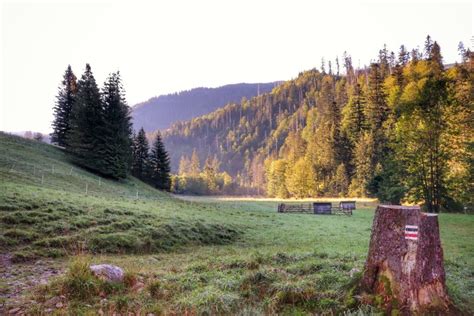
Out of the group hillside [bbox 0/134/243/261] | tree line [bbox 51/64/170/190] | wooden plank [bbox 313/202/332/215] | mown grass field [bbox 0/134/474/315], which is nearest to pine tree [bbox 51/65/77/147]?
tree line [bbox 51/64/170/190]

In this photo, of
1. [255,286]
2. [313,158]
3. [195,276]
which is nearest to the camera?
[255,286]

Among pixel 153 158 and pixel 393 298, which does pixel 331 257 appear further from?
pixel 153 158

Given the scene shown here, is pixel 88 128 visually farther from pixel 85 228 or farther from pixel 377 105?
pixel 377 105

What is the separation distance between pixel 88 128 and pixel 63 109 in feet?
40.9

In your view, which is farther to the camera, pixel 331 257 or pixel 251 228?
pixel 251 228

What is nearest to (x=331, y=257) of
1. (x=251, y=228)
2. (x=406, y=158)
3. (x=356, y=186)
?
(x=251, y=228)

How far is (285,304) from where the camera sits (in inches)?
244

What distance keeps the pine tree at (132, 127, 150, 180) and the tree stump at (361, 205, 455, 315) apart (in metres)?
57.5

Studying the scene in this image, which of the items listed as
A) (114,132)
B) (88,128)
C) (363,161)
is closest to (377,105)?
(363,161)

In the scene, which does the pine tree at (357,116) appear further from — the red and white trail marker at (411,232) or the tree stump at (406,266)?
the red and white trail marker at (411,232)

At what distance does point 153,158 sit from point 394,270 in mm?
58581

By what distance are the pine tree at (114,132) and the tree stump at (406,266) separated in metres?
40.2

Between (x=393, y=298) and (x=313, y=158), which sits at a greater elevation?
(x=313, y=158)

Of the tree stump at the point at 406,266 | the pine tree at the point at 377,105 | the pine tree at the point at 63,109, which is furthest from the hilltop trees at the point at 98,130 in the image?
the pine tree at the point at 377,105
